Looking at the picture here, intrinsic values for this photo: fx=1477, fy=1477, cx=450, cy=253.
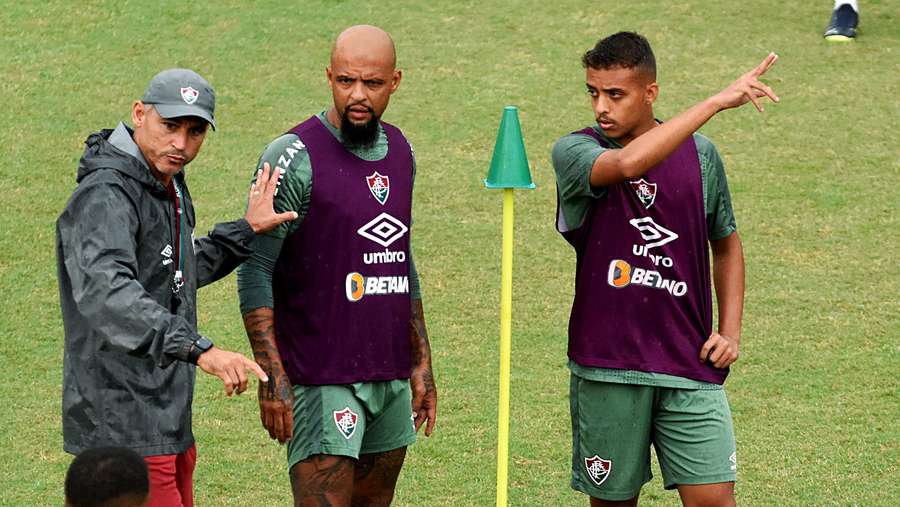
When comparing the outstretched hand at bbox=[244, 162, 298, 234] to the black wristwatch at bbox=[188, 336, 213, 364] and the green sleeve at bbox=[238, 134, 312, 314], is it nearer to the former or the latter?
the green sleeve at bbox=[238, 134, 312, 314]

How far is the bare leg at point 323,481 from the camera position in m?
5.48

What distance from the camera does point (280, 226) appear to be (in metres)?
5.38

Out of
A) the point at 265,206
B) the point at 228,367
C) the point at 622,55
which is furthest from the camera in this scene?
the point at 622,55

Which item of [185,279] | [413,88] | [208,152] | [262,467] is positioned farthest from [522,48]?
[185,279]

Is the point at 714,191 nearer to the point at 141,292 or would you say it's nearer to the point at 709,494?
the point at 709,494

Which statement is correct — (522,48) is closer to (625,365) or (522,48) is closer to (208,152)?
(208,152)

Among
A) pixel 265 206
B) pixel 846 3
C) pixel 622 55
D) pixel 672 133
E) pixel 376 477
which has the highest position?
pixel 846 3

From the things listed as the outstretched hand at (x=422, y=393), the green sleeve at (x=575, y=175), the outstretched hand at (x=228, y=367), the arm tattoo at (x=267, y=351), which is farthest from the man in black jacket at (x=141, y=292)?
the green sleeve at (x=575, y=175)

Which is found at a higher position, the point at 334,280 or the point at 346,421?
the point at 334,280

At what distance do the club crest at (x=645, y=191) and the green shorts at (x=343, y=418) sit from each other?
1166 millimetres

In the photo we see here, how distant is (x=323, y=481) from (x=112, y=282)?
1240 millimetres

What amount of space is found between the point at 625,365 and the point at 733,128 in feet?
20.9

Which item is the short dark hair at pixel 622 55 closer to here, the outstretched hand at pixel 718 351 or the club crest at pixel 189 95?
the outstretched hand at pixel 718 351

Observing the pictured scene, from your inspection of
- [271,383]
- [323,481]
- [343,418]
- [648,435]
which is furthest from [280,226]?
[648,435]
